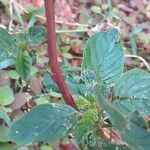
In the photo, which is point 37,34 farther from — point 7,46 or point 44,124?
point 44,124

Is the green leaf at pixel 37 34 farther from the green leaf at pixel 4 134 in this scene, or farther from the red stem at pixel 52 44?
the green leaf at pixel 4 134

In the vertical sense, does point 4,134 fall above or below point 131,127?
below

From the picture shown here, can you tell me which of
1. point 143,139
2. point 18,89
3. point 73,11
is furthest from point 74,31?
point 143,139

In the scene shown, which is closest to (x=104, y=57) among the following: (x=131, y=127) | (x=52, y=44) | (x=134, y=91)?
(x=134, y=91)

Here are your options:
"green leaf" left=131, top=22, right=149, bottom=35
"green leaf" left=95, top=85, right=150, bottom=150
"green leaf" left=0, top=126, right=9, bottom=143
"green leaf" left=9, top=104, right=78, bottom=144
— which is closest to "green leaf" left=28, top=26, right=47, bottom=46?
"green leaf" left=9, top=104, right=78, bottom=144

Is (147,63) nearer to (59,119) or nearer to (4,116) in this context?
(4,116)
